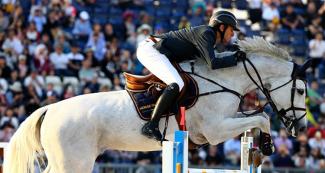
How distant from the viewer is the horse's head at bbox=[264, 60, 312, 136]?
10234 mm

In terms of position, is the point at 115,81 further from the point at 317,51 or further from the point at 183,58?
the point at 183,58

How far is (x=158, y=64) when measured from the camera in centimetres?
1008

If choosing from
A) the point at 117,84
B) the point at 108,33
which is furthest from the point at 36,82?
the point at 108,33

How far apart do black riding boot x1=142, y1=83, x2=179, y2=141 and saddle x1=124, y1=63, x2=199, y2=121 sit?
0.14 m

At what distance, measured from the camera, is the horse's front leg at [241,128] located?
9.91 metres

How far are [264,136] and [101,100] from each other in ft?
6.01

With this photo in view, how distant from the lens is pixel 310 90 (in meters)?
19.2

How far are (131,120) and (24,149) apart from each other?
4.20 feet

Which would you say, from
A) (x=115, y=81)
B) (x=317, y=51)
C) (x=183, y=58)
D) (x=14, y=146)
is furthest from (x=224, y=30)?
(x=317, y=51)

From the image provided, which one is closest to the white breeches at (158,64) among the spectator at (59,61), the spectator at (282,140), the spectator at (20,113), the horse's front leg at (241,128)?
the horse's front leg at (241,128)

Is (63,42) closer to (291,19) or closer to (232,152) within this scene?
(232,152)

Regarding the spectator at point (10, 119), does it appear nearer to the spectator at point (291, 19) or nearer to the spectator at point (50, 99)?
the spectator at point (50, 99)

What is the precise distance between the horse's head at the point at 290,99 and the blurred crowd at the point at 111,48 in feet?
21.2

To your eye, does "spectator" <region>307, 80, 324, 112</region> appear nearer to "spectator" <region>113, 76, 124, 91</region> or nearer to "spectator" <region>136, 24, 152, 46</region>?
"spectator" <region>136, 24, 152, 46</region>
